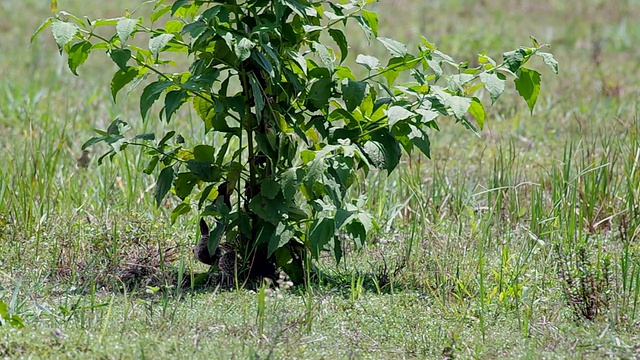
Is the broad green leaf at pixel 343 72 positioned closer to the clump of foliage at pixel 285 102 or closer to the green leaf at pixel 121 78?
the clump of foliage at pixel 285 102

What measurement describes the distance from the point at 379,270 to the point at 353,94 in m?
0.86

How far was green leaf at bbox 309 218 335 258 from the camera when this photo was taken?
3646 millimetres

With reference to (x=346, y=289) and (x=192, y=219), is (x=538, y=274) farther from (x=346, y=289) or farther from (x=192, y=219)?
(x=192, y=219)

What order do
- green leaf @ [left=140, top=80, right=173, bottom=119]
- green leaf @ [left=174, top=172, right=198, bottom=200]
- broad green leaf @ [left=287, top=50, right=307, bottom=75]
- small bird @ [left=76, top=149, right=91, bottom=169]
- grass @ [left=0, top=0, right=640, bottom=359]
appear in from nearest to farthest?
1. grass @ [left=0, top=0, right=640, bottom=359]
2. green leaf @ [left=140, top=80, right=173, bottom=119]
3. broad green leaf @ [left=287, top=50, right=307, bottom=75]
4. green leaf @ [left=174, top=172, right=198, bottom=200]
5. small bird @ [left=76, top=149, right=91, bottom=169]

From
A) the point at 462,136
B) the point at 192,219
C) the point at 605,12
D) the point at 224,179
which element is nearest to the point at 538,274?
the point at 224,179

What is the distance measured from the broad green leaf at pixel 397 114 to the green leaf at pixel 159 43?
2.59ft

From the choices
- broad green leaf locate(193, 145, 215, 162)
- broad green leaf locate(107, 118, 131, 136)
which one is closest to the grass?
broad green leaf locate(193, 145, 215, 162)

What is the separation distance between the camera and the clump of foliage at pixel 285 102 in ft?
11.6

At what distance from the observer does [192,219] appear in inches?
186

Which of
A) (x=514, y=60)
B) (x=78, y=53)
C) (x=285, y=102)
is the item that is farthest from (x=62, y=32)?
(x=514, y=60)

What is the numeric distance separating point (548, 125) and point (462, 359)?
407 cm

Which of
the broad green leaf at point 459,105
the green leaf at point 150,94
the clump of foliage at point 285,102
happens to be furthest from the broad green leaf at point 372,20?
the green leaf at point 150,94

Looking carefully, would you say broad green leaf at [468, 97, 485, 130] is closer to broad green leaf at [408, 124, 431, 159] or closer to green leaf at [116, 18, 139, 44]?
broad green leaf at [408, 124, 431, 159]

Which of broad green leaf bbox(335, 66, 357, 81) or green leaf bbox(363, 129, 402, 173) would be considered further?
broad green leaf bbox(335, 66, 357, 81)
